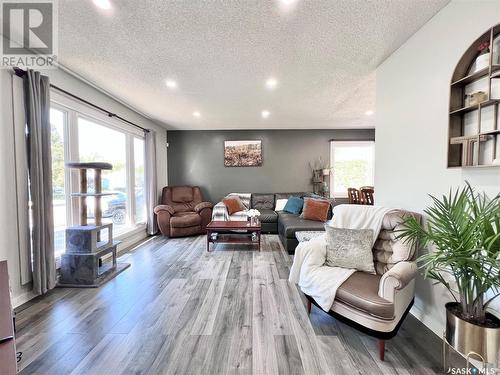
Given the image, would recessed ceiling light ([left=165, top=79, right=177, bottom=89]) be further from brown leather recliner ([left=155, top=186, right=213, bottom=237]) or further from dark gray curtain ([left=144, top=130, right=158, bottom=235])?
brown leather recliner ([left=155, top=186, right=213, bottom=237])

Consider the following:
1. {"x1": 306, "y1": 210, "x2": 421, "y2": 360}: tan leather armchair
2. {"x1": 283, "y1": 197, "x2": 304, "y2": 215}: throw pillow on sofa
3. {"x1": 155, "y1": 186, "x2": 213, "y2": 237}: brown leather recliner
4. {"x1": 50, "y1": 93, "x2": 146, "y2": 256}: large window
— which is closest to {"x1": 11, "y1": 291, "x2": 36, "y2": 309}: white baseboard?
{"x1": 50, "y1": 93, "x2": 146, "y2": 256}: large window

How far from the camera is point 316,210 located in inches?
176

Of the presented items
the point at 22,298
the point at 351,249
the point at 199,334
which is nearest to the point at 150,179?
the point at 22,298

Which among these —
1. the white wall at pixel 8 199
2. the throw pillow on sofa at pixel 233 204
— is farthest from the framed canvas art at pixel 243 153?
the white wall at pixel 8 199

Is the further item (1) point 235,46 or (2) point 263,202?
(2) point 263,202

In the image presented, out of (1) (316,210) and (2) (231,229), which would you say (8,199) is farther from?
(1) (316,210)

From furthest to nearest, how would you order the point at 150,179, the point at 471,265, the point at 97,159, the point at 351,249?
1. the point at 150,179
2. the point at 97,159
3. the point at 351,249
4. the point at 471,265

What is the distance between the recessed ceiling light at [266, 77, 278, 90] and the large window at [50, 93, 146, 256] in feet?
8.40

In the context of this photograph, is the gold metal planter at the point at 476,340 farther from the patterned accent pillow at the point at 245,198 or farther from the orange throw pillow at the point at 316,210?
the patterned accent pillow at the point at 245,198

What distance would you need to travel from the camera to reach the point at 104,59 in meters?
2.44

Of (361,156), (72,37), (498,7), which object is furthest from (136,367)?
(361,156)

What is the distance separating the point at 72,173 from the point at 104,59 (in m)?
1.56

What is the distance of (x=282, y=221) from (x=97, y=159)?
3360 millimetres

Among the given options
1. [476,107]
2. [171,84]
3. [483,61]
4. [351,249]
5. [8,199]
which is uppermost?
[171,84]
